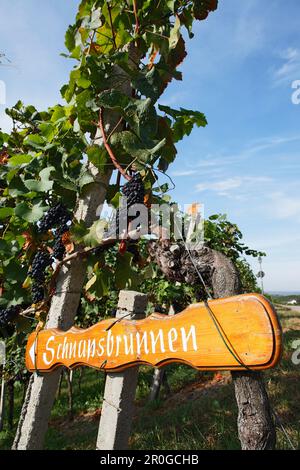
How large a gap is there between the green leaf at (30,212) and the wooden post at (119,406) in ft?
2.59

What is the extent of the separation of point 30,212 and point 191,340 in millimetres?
1324

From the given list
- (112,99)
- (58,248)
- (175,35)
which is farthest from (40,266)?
(175,35)

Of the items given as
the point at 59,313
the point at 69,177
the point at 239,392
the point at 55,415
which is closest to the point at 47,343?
the point at 59,313

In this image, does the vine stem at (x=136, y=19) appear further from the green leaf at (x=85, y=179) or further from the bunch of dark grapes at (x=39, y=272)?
the bunch of dark grapes at (x=39, y=272)

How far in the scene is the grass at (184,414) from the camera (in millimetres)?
4844

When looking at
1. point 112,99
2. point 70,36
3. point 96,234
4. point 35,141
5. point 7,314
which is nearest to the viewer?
point 96,234

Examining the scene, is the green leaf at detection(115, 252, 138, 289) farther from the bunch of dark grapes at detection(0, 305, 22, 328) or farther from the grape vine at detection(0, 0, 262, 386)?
the bunch of dark grapes at detection(0, 305, 22, 328)

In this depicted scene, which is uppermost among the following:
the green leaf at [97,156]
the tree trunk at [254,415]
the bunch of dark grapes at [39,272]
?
the green leaf at [97,156]

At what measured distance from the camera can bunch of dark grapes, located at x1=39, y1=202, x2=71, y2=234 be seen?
234 centimetres

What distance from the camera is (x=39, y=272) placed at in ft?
7.70

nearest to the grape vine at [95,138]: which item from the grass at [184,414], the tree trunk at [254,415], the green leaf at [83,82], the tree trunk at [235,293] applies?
the green leaf at [83,82]

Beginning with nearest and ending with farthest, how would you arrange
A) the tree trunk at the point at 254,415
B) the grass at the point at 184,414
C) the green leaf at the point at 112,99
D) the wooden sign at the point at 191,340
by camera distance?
the wooden sign at the point at 191,340, the tree trunk at the point at 254,415, the green leaf at the point at 112,99, the grass at the point at 184,414

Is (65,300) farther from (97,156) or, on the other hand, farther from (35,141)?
(35,141)

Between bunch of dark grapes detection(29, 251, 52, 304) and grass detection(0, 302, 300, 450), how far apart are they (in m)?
2.85
